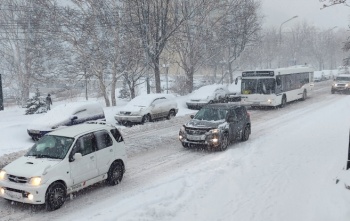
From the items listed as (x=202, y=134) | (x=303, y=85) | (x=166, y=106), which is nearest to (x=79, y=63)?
(x=166, y=106)

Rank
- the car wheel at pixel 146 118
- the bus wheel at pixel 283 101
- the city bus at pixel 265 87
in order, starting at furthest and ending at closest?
the bus wheel at pixel 283 101 → the city bus at pixel 265 87 → the car wheel at pixel 146 118

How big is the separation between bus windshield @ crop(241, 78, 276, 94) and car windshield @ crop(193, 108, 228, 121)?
11.9m

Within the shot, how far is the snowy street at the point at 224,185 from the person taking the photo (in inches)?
340

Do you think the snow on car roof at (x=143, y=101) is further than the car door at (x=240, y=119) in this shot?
Yes

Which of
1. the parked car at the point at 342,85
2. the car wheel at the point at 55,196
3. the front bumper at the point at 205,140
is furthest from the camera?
the parked car at the point at 342,85

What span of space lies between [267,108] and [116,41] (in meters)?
14.3

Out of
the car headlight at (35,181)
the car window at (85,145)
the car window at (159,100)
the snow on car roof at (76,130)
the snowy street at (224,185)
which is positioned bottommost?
the snowy street at (224,185)

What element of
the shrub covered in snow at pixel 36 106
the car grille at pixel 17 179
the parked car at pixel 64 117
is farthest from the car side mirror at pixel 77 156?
the shrub covered in snow at pixel 36 106

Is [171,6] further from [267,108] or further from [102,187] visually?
[102,187]

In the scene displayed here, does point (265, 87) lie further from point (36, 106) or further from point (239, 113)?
point (36, 106)

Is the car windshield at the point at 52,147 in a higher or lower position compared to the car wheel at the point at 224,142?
higher

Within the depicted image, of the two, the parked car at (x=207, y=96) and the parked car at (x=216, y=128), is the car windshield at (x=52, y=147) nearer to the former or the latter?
the parked car at (x=216, y=128)

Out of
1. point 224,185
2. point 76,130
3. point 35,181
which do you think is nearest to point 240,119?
point 224,185

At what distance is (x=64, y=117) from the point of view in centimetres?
1819
